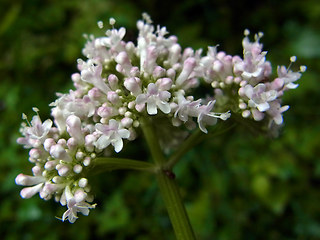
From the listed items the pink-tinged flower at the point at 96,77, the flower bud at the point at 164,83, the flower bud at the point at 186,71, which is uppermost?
the pink-tinged flower at the point at 96,77

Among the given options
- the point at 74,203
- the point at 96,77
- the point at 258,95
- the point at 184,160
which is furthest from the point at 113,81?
the point at 184,160

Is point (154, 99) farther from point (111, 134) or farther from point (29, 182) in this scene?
point (29, 182)

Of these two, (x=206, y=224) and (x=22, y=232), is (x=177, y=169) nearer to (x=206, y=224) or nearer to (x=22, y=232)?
(x=206, y=224)

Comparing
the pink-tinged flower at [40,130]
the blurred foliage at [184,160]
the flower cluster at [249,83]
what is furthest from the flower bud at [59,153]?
the blurred foliage at [184,160]

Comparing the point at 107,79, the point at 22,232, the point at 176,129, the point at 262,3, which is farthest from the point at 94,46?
the point at 262,3

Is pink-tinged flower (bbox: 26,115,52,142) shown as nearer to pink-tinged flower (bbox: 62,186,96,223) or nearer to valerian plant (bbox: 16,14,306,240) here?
valerian plant (bbox: 16,14,306,240)

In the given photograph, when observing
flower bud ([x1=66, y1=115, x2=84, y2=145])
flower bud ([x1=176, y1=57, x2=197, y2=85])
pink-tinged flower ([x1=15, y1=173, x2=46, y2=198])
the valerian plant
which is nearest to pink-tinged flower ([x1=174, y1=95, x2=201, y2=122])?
the valerian plant

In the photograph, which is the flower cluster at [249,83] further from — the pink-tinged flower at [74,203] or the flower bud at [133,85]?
the pink-tinged flower at [74,203]
